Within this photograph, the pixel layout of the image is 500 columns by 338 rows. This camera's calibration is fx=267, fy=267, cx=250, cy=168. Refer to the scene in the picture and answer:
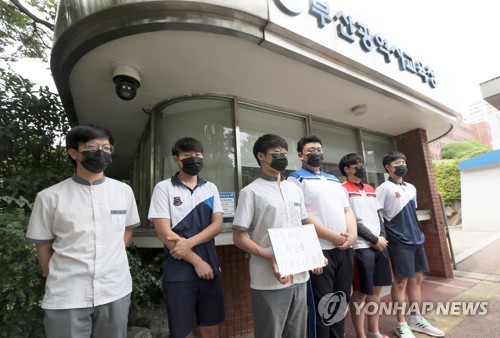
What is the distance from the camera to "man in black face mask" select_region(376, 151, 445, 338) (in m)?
2.93

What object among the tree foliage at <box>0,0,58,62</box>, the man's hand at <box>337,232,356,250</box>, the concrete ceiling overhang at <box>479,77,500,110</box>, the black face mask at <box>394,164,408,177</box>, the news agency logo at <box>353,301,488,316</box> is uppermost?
the tree foliage at <box>0,0,58,62</box>

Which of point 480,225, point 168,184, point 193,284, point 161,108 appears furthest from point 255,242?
point 480,225

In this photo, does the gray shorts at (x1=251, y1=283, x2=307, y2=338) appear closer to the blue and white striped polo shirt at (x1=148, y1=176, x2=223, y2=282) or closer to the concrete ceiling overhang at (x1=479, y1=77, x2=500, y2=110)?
the blue and white striped polo shirt at (x1=148, y1=176, x2=223, y2=282)

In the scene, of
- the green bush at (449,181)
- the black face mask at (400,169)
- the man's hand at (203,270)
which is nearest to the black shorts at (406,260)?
the black face mask at (400,169)

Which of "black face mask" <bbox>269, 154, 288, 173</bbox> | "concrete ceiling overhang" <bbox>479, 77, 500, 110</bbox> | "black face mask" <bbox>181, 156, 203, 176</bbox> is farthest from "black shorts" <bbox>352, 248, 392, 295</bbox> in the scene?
"concrete ceiling overhang" <bbox>479, 77, 500, 110</bbox>

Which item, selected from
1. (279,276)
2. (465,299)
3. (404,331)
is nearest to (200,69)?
(279,276)

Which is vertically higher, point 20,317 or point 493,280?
point 20,317

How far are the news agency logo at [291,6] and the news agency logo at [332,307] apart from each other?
2561 mm

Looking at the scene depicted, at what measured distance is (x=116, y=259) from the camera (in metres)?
1.64

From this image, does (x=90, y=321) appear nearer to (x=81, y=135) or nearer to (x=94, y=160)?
(x=94, y=160)

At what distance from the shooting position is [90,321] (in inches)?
59.6

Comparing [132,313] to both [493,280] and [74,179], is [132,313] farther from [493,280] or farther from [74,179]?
[493,280]

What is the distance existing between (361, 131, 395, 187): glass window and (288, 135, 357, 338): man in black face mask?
3.13 metres

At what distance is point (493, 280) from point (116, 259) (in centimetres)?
608
